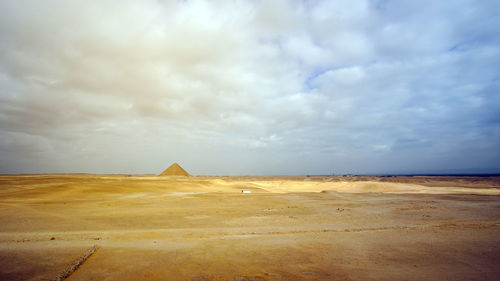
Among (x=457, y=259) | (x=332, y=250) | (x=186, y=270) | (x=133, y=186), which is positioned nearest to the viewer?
(x=186, y=270)

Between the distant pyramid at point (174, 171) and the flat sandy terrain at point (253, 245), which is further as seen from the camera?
the distant pyramid at point (174, 171)

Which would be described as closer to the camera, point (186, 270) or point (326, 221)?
point (186, 270)

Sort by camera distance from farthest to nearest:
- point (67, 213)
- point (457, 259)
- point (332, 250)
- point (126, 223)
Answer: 1. point (67, 213)
2. point (126, 223)
3. point (332, 250)
4. point (457, 259)

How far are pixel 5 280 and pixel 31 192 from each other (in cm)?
1873

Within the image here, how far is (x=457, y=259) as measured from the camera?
558 cm

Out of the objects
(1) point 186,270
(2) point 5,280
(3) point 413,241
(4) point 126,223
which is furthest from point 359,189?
(2) point 5,280

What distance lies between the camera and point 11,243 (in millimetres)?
6973

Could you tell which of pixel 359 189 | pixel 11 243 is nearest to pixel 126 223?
pixel 11 243

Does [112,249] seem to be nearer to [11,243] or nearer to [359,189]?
[11,243]

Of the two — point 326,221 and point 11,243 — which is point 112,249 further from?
point 326,221

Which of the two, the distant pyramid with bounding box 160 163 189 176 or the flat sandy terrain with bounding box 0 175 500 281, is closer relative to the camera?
the flat sandy terrain with bounding box 0 175 500 281

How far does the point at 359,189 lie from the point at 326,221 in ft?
79.3

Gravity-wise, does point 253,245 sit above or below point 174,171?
below

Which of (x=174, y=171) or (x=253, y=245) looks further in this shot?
(x=174, y=171)
